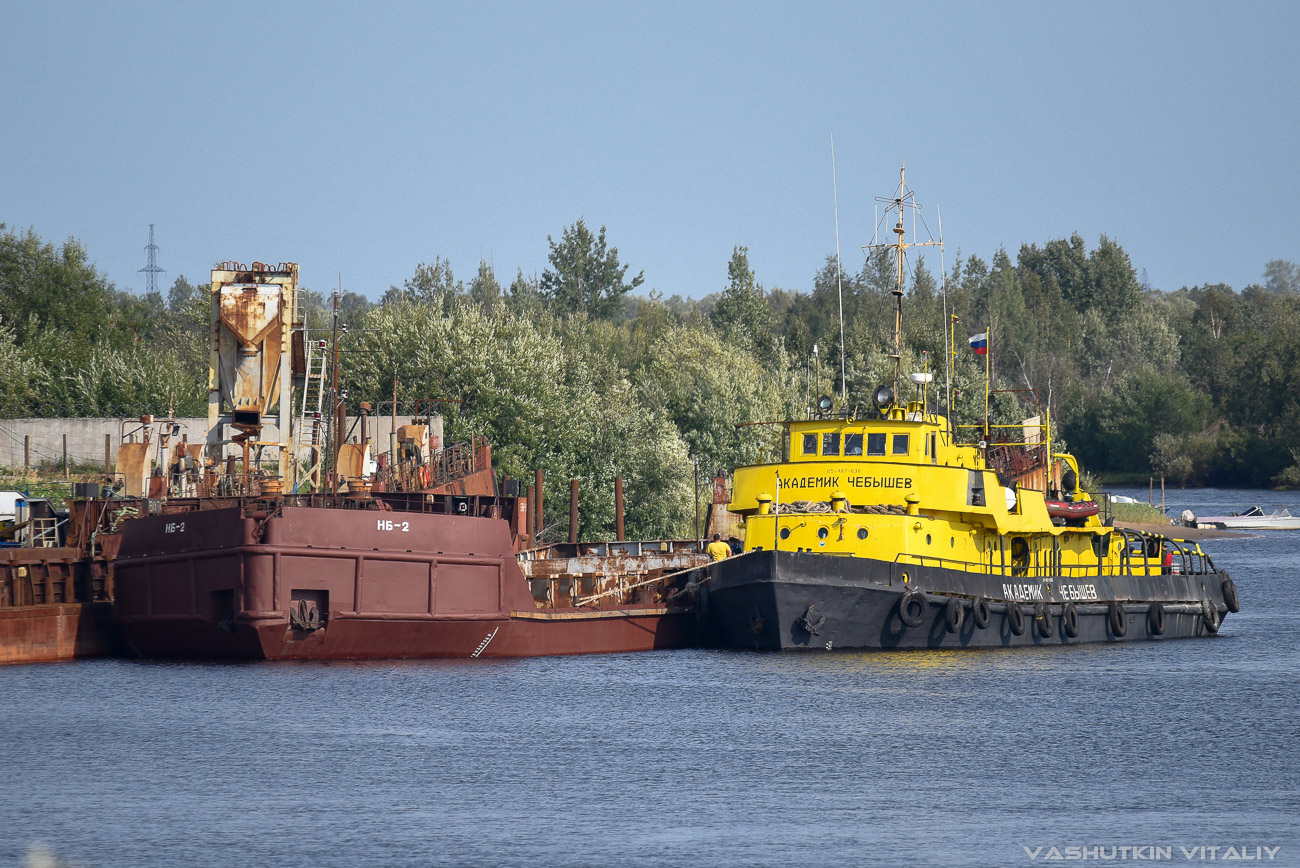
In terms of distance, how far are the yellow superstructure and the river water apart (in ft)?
6.82

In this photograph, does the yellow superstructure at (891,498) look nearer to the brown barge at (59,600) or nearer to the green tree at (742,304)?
the brown barge at (59,600)

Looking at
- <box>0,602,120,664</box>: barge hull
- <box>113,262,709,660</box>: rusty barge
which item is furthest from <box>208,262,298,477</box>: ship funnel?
<box>0,602,120,664</box>: barge hull

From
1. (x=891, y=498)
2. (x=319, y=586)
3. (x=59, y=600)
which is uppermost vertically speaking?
(x=891, y=498)

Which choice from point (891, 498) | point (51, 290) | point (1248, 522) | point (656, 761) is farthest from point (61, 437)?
point (1248, 522)

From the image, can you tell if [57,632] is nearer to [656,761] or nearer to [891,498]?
[656,761]

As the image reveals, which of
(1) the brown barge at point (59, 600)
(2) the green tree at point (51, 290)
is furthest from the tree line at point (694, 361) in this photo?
(1) the brown barge at point (59, 600)

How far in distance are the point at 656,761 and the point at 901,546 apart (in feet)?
29.2

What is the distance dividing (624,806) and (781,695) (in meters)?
7.16

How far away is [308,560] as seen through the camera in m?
25.5

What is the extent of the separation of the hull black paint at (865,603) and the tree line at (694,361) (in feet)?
11.0

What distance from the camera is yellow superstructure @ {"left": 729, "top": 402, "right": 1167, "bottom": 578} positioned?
28.6 metres

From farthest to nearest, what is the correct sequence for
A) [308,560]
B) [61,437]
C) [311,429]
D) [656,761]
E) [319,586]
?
[61,437] < [311,429] < [319,586] < [308,560] < [656,761]

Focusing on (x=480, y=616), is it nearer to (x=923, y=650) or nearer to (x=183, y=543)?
(x=183, y=543)

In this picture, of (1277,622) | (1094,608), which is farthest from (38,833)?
(1277,622)
